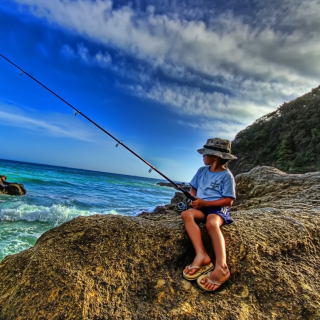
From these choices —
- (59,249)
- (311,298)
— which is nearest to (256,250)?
(311,298)

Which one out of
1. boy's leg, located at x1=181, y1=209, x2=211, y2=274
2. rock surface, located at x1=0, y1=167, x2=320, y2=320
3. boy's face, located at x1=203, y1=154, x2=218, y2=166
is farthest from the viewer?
boy's face, located at x1=203, y1=154, x2=218, y2=166

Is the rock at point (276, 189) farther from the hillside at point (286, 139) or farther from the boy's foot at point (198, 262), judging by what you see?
the hillside at point (286, 139)

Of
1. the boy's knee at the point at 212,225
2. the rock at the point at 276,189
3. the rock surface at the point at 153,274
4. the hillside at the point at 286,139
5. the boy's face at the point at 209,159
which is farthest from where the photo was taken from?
the hillside at the point at 286,139

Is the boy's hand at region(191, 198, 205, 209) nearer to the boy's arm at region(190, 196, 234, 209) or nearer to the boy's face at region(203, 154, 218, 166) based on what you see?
the boy's arm at region(190, 196, 234, 209)

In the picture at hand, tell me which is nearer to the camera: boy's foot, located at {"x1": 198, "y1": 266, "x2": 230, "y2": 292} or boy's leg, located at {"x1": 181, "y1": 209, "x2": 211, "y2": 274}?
boy's foot, located at {"x1": 198, "y1": 266, "x2": 230, "y2": 292}

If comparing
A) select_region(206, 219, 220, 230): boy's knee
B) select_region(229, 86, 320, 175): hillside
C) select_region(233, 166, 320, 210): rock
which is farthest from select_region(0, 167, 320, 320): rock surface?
select_region(229, 86, 320, 175): hillside

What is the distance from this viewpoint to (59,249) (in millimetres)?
2318

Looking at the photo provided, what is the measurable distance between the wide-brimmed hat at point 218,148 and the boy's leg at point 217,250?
76 cm

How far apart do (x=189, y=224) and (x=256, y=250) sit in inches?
29.3

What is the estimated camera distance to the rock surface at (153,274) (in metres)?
1.88

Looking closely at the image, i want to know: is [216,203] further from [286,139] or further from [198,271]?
[286,139]

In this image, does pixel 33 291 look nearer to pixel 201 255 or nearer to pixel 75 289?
pixel 75 289

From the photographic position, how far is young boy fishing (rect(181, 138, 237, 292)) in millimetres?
2135

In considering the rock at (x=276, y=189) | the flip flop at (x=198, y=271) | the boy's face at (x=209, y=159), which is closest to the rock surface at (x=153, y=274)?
the flip flop at (x=198, y=271)
